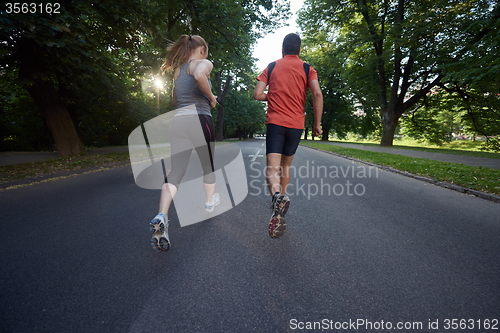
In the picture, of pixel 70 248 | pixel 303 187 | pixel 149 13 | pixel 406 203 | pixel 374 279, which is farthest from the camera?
pixel 149 13

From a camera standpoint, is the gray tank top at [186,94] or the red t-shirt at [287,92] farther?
the red t-shirt at [287,92]

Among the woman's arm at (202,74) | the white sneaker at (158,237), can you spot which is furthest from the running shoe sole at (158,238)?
the woman's arm at (202,74)

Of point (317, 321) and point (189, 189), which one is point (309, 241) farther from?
point (189, 189)

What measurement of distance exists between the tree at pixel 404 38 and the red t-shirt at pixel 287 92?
45.5 ft

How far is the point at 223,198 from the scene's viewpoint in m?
4.09

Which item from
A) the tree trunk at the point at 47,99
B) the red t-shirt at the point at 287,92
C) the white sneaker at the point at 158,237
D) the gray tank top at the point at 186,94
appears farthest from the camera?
the tree trunk at the point at 47,99

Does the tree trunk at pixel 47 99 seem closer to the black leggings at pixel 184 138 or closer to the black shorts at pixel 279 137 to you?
the black leggings at pixel 184 138

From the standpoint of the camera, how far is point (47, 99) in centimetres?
800

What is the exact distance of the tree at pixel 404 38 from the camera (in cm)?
1248

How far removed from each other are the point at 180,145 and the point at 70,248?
1493 mm

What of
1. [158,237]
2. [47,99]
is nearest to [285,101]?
[158,237]

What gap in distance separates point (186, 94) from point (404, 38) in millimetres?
16715

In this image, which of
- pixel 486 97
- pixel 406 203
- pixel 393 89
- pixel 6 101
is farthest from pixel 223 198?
pixel 486 97

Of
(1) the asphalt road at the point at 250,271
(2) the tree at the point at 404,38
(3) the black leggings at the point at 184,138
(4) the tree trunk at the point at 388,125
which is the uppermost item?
(2) the tree at the point at 404,38
